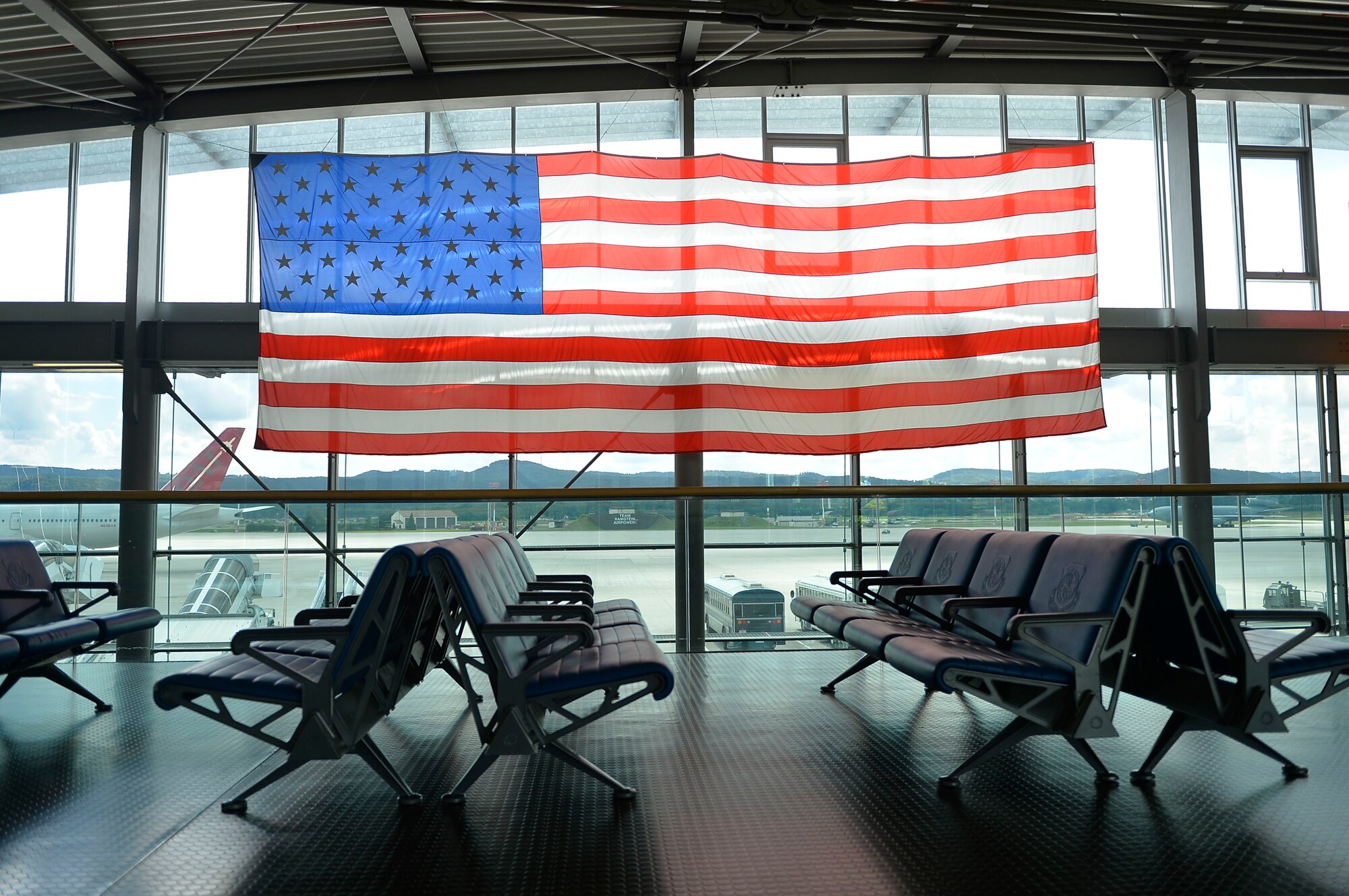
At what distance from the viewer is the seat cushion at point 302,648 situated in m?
3.05

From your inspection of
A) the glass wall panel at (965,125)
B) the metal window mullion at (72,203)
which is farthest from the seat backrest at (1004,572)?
the metal window mullion at (72,203)

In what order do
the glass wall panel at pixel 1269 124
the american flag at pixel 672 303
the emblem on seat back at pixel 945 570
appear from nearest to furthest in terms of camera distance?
1. the emblem on seat back at pixel 945 570
2. the american flag at pixel 672 303
3. the glass wall panel at pixel 1269 124

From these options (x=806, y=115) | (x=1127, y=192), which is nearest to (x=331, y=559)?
(x=806, y=115)

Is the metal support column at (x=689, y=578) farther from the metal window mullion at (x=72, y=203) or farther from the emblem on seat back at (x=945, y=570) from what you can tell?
the metal window mullion at (x=72, y=203)

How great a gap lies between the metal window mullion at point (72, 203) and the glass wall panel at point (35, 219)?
0.08 feet

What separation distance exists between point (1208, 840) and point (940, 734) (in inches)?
43.6

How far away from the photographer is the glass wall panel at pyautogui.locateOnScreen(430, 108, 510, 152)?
10.3 m

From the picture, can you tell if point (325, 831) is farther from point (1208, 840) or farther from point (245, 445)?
point (245, 445)

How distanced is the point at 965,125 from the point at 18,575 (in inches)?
394

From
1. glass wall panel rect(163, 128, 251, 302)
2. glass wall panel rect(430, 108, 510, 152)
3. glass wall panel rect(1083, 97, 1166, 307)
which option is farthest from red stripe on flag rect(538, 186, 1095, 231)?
glass wall panel rect(163, 128, 251, 302)

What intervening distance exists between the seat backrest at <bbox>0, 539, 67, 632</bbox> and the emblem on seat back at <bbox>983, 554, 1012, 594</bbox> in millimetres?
3883

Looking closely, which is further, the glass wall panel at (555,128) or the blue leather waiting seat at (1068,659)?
the glass wall panel at (555,128)

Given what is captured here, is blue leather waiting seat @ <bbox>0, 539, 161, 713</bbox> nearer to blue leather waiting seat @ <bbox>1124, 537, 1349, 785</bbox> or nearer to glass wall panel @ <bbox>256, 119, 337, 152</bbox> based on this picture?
blue leather waiting seat @ <bbox>1124, 537, 1349, 785</bbox>

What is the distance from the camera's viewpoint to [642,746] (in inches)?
129
